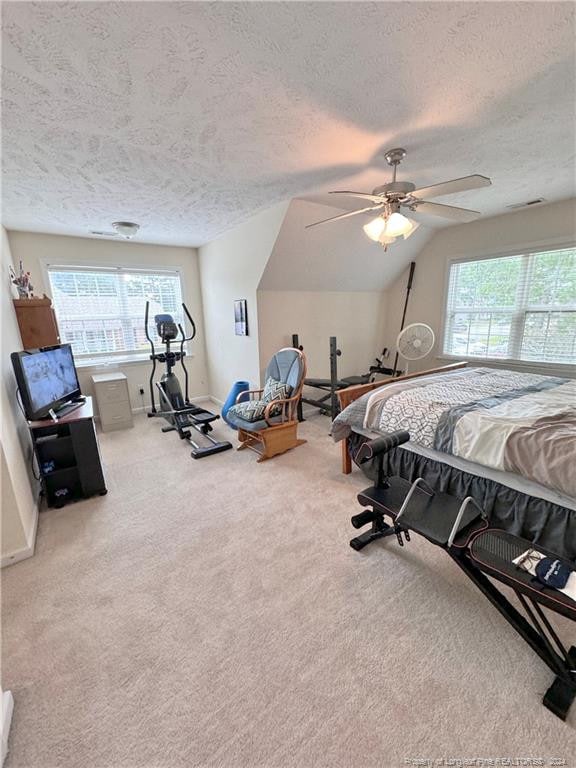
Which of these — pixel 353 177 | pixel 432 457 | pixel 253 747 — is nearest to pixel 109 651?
pixel 253 747

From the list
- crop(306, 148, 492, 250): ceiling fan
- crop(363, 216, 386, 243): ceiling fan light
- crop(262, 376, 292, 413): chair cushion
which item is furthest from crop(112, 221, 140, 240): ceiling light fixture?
crop(363, 216, 386, 243): ceiling fan light

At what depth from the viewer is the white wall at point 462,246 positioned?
10.8 feet

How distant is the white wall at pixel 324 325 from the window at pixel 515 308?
1099 mm

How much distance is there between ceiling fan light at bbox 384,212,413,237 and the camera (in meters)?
2.07

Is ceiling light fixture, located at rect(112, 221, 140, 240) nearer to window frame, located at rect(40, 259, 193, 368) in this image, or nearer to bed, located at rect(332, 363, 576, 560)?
window frame, located at rect(40, 259, 193, 368)

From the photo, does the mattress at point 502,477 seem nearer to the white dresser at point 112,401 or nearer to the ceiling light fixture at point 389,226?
the ceiling light fixture at point 389,226

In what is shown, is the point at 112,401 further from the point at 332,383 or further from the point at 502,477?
the point at 502,477

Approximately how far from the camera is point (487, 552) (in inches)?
49.9

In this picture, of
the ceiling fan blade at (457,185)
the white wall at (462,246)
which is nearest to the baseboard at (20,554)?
the ceiling fan blade at (457,185)

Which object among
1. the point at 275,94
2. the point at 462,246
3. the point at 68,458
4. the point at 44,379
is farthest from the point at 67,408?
the point at 462,246

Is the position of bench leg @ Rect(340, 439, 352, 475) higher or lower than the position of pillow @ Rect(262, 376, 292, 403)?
lower

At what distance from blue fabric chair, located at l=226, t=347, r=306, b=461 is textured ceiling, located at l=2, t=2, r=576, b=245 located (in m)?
1.61

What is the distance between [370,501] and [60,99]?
8.07 feet

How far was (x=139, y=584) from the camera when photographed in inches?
67.6
